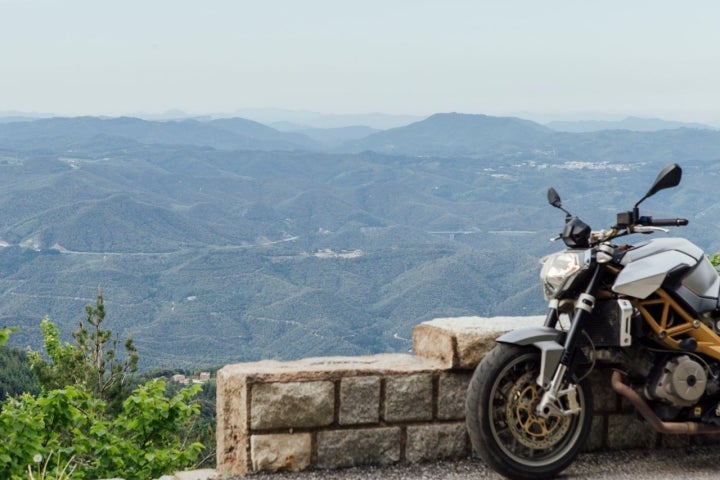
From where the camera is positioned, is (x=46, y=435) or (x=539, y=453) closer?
(x=539, y=453)

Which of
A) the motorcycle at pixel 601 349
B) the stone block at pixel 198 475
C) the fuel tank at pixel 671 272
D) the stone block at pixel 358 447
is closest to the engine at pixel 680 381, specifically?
the motorcycle at pixel 601 349

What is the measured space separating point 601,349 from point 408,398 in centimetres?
81

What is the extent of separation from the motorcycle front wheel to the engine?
295 millimetres

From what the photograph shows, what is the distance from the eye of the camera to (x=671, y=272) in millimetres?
3977

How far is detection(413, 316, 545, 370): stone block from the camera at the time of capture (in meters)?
4.27

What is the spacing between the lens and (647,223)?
392cm

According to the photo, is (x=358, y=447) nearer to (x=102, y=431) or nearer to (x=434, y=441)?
(x=434, y=441)

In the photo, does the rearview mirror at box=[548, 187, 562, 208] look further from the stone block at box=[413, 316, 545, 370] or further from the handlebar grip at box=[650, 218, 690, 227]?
the stone block at box=[413, 316, 545, 370]

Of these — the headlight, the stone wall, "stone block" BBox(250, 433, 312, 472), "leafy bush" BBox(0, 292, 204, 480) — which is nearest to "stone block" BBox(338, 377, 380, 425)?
the stone wall

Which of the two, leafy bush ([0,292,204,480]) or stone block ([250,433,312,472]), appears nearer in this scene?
stone block ([250,433,312,472])

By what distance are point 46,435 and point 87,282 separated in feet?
513

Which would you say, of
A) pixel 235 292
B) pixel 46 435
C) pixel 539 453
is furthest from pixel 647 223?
pixel 235 292

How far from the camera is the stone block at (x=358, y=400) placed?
4.16 metres

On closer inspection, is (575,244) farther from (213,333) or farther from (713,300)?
(213,333)
